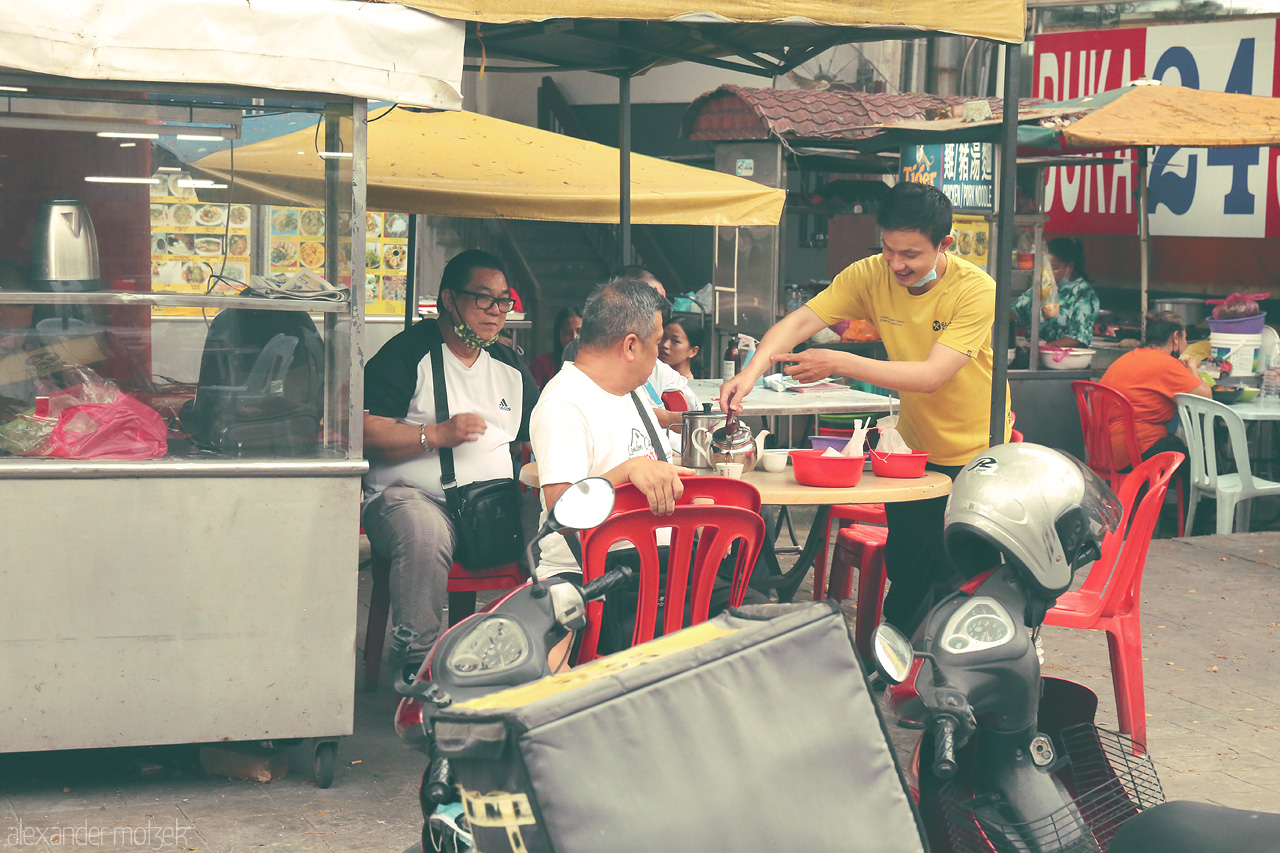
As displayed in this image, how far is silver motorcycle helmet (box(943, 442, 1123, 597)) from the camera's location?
101 inches

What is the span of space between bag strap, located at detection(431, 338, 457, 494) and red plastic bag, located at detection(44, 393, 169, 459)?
109cm

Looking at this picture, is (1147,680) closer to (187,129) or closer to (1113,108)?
(187,129)

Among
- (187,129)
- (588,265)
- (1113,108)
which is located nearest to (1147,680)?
(187,129)

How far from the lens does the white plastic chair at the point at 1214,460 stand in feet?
26.3

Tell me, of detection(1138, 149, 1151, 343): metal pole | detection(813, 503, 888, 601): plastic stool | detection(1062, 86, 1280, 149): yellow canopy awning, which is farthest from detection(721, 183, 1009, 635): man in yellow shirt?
detection(1138, 149, 1151, 343): metal pole

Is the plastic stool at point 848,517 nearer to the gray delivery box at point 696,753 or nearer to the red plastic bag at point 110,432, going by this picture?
the red plastic bag at point 110,432

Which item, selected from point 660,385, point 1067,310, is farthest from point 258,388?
point 1067,310

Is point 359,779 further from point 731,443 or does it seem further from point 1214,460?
point 1214,460

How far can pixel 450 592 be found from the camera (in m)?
4.70

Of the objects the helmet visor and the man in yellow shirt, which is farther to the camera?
the man in yellow shirt

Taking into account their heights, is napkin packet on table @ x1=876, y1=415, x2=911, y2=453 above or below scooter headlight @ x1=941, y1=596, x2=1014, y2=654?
above

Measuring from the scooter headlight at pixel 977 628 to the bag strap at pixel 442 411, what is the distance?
2.55 meters

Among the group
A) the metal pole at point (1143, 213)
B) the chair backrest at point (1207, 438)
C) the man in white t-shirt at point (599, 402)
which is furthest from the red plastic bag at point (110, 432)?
the metal pole at point (1143, 213)

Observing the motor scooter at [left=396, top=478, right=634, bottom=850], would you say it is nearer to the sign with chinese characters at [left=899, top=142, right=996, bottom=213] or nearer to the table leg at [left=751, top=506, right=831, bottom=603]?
the table leg at [left=751, top=506, right=831, bottom=603]
